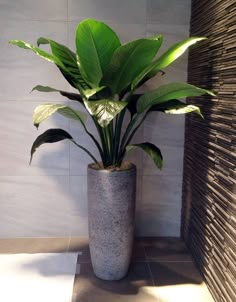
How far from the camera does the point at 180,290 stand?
151 centimetres

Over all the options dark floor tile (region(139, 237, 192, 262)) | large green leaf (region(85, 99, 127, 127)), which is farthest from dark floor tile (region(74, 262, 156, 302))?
large green leaf (region(85, 99, 127, 127))

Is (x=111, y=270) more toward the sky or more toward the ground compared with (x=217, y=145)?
more toward the ground

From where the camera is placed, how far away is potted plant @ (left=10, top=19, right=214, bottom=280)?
4.11 feet

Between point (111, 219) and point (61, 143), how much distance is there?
69 cm

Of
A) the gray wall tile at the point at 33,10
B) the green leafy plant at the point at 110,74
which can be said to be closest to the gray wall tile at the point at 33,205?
the green leafy plant at the point at 110,74

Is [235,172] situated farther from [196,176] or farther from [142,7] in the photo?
[142,7]

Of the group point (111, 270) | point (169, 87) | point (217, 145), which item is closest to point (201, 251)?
point (111, 270)

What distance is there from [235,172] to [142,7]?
1.19 m

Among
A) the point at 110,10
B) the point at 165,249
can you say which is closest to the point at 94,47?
the point at 110,10

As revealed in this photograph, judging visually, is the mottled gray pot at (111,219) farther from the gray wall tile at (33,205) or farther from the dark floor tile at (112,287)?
the gray wall tile at (33,205)

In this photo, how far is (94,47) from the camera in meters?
1.28

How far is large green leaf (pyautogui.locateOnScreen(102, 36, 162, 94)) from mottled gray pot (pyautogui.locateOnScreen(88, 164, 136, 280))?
0.43m

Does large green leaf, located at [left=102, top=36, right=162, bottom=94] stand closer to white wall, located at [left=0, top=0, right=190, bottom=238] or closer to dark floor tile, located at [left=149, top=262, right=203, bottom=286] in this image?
white wall, located at [left=0, top=0, right=190, bottom=238]

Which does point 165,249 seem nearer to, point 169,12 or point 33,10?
point 169,12
